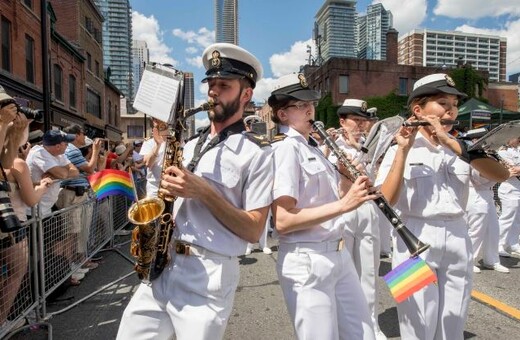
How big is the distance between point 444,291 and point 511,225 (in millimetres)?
5543

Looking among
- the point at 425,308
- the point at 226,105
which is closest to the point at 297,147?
the point at 226,105

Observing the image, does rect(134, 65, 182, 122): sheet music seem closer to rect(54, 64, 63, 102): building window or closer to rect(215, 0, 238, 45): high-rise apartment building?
rect(54, 64, 63, 102): building window

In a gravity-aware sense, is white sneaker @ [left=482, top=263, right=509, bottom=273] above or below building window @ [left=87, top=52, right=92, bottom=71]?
below

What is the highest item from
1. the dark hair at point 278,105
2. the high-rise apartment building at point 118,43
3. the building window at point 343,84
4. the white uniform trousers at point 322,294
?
the high-rise apartment building at point 118,43

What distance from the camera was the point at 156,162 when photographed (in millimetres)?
5895

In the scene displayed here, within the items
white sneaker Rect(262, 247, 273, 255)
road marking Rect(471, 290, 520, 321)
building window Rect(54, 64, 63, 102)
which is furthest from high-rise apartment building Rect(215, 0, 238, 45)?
road marking Rect(471, 290, 520, 321)

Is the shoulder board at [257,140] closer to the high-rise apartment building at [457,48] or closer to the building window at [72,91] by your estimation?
the building window at [72,91]

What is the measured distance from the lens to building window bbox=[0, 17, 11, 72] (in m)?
17.9

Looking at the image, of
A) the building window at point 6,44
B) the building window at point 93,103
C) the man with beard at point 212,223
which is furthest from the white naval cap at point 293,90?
the building window at point 93,103

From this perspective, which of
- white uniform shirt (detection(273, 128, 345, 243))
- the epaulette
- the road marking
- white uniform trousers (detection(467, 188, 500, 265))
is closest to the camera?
white uniform shirt (detection(273, 128, 345, 243))

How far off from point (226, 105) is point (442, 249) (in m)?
1.65

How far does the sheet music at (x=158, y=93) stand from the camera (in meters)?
1.66

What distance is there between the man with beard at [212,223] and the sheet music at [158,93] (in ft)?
0.88

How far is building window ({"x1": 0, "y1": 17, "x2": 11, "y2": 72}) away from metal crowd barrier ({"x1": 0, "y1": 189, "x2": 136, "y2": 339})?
1620 centimetres
